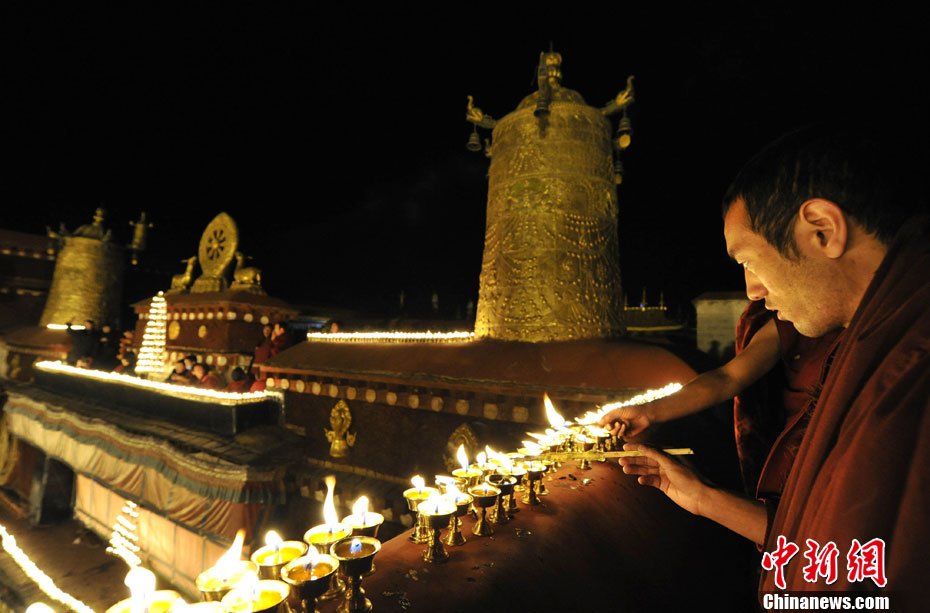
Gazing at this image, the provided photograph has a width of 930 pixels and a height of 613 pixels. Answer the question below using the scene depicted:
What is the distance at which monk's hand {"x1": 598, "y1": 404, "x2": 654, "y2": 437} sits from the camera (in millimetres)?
2228

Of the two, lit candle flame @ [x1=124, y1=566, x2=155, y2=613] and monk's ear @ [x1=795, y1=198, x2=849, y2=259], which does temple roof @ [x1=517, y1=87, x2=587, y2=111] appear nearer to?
monk's ear @ [x1=795, y1=198, x2=849, y2=259]

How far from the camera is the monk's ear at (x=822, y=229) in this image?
103cm

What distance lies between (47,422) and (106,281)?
10342mm

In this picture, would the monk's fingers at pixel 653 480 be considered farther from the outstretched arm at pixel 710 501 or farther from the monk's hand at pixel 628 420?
the monk's hand at pixel 628 420

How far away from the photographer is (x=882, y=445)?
0.67 meters

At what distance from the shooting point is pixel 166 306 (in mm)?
11789

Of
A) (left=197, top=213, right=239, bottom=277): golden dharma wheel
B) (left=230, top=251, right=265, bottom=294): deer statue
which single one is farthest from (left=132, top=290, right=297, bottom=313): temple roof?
(left=197, top=213, right=239, bottom=277): golden dharma wheel

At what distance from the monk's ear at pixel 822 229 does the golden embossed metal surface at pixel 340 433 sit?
6.32 metres

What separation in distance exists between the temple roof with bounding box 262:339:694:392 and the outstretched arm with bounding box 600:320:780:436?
7.31 feet

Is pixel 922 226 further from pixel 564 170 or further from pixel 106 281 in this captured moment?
pixel 106 281

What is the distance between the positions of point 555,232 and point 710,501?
5342mm

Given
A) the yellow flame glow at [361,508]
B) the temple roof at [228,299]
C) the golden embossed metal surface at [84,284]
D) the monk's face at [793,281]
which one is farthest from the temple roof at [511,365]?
the golden embossed metal surface at [84,284]

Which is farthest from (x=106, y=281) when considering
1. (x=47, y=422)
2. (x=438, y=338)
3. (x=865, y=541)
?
(x=865, y=541)

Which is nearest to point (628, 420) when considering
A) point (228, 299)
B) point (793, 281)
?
point (793, 281)
